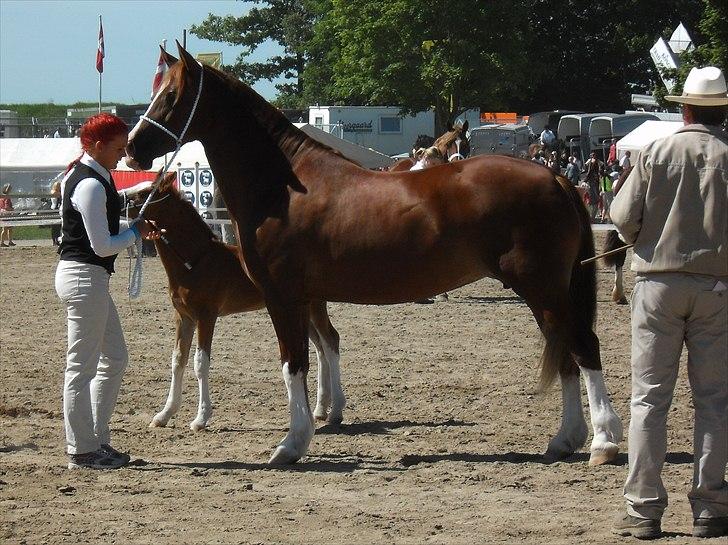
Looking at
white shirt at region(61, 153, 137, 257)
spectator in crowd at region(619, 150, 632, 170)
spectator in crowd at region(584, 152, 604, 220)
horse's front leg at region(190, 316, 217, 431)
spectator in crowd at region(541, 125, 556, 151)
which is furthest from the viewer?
spectator in crowd at region(541, 125, 556, 151)

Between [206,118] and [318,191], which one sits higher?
[206,118]

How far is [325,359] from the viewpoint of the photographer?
9492mm

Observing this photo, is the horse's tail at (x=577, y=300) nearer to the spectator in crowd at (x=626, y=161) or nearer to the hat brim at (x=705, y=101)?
the hat brim at (x=705, y=101)

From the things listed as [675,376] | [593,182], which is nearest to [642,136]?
[593,182]

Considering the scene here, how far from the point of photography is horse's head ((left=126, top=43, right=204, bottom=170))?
7996 mm

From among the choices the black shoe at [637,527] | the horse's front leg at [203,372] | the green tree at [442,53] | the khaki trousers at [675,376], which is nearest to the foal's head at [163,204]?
the horse's front leg at [203,372]

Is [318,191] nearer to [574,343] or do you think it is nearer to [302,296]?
[302,296]

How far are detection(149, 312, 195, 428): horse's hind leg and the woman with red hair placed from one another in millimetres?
1421

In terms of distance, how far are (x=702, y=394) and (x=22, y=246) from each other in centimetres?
2525

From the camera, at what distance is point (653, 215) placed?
5.71 m

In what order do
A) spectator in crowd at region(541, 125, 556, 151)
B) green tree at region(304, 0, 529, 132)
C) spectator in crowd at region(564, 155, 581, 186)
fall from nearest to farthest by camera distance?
spectator in crowd at region(564, 155, 581, 186), spectator in crowd at region(541, 125, 556, 151), green tree at region(304, 0, 529, 132)

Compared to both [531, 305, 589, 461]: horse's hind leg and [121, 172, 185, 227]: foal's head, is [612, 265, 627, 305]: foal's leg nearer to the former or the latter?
[121, 172, 185, 227]: foal's head

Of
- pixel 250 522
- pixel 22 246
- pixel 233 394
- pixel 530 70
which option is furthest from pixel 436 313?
pixel 530 70

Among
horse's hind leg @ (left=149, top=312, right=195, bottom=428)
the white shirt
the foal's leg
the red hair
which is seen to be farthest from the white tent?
the white shirt
